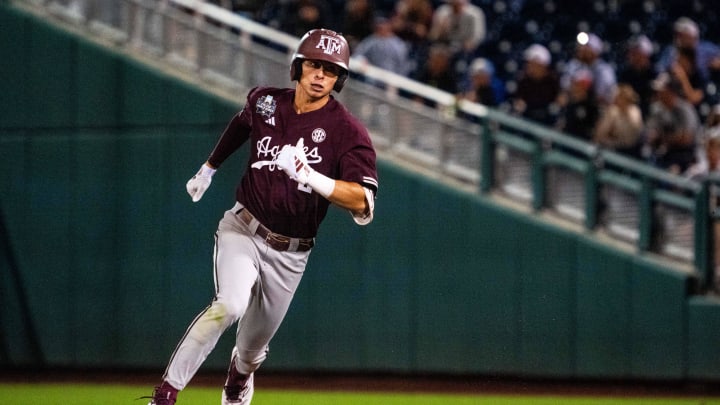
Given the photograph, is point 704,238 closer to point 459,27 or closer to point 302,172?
point 459,27

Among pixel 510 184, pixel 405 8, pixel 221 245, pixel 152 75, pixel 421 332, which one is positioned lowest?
pixel 421 332

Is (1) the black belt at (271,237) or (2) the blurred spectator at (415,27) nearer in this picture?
(1) the black belt at (271,237)

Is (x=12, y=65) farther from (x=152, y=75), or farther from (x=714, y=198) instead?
(x=714, y=198)

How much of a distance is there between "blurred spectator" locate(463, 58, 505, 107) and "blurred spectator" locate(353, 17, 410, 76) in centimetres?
75

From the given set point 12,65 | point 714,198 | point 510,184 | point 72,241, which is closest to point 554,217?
point 510,184

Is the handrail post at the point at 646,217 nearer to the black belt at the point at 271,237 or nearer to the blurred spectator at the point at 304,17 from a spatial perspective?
the blurred spectator at the point at 304,17

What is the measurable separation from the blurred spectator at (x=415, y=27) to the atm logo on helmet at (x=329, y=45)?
6.03 metres

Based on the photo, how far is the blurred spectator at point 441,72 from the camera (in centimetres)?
1131

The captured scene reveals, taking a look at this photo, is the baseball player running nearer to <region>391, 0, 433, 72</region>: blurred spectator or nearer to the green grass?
the green grass

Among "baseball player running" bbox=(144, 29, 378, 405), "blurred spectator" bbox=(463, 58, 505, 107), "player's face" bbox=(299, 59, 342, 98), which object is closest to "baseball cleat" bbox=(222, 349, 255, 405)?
"baseball player running" bbox=(144, 29, 378, 405)

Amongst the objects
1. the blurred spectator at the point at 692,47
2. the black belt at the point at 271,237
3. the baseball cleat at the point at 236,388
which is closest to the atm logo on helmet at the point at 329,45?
the black belt at the point at 271,237

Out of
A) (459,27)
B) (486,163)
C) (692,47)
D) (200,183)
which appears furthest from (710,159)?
(200,183)

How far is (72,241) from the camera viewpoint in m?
11.5

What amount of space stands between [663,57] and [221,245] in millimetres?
7001
